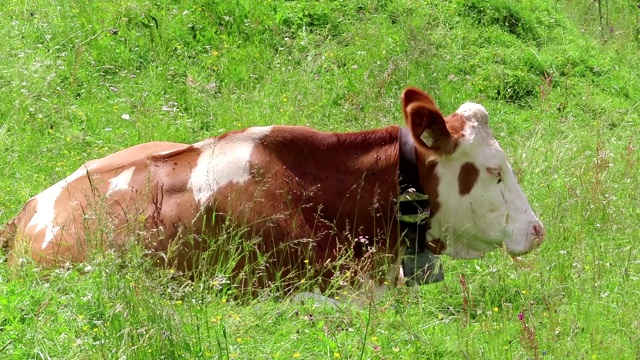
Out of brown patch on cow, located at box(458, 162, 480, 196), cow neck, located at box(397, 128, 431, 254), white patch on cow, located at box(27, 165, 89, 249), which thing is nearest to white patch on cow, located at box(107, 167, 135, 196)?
white patch on cow, located at box(27, 165, 89, 249)

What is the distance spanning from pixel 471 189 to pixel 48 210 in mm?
2222

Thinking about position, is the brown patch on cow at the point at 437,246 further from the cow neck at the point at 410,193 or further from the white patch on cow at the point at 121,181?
the white patch on cow at the point at 121,181

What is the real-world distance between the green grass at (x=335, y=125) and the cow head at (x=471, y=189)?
0.21 m

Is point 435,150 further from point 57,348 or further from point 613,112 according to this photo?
point 613,112

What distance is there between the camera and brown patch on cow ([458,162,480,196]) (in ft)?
18.3

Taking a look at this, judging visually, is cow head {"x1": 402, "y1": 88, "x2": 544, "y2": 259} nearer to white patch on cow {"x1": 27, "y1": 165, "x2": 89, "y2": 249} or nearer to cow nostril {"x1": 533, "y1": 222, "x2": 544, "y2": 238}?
cow nostril {"x1": 533, "y1": 222, "x2": 544, "y2": 238}

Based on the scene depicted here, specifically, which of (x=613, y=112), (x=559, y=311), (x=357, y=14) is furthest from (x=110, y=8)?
(x=559, y=311)

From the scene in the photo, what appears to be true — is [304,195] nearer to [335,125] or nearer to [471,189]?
[471,189]

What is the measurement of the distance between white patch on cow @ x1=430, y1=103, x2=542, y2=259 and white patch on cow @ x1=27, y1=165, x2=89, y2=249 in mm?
1918

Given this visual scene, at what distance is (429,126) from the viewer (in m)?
5.47

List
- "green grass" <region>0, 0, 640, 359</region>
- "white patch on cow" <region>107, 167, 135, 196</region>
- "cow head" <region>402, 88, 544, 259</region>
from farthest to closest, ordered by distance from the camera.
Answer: "cow head" <region>402, 88, 544, 259</region>, "white patch on cow" <region>107, 167, 135, 196</region>, "green grass" <region>0, 0, 640, 359</region>

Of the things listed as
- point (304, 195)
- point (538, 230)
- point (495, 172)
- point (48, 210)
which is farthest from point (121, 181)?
point (538, 230)

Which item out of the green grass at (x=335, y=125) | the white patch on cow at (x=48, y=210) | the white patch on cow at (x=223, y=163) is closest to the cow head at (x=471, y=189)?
the green grass at (x=335, y=125)

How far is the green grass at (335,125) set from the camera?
3.97m
